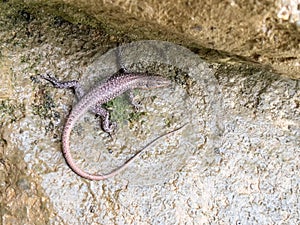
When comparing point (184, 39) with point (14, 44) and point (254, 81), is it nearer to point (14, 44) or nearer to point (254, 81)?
point (254, 81)

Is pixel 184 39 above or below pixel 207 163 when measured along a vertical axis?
above

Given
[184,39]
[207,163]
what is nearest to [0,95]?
[184,39]

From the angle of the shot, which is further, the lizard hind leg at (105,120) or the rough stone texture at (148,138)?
the lizard hind leg at (105,120)

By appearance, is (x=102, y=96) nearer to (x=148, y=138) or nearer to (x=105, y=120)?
(x=105, y=120)

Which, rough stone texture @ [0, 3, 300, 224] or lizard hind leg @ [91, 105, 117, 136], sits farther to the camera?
lizard hind leg @ [91, 105, 117, 136]

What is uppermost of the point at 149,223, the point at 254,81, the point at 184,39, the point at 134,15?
the point at 134,15

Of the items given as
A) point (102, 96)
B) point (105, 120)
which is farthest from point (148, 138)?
point (102, 96)
